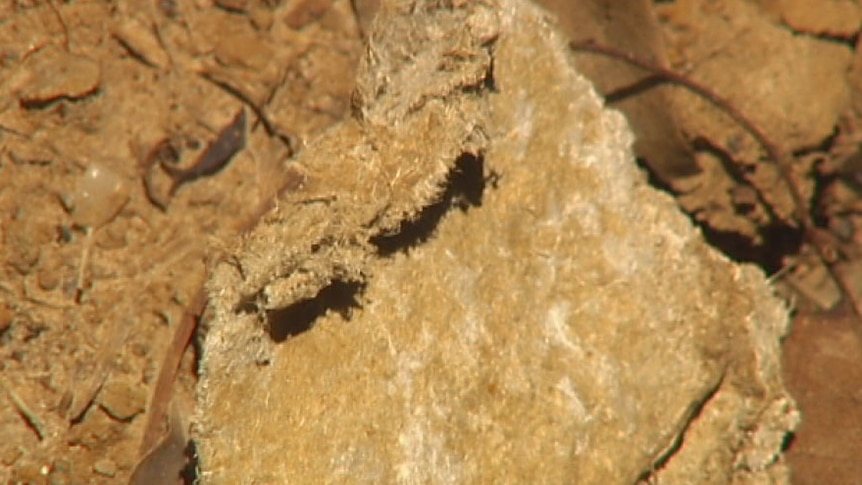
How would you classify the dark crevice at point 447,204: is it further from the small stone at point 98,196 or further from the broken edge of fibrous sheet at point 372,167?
the small stone at point 98,196

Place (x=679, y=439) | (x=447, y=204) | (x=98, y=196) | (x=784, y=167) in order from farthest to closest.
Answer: (x=784, y=167) → (x=98, y=196) → (x=679, y=439) → (x=447, y=204)

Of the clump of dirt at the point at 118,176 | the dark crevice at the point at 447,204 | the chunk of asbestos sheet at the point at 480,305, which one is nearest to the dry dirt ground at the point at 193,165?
the clump of dirt at the point at 118,176

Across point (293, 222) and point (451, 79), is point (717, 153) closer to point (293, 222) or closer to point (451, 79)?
point (451, 79)

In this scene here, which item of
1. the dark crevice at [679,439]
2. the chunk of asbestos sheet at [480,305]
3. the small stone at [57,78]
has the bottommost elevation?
the dark crevice at [679,439]

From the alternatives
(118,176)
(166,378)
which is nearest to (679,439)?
(166,378)

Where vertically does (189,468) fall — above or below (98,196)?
below

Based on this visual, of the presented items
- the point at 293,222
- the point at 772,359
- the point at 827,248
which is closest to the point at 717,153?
the point at 827,248

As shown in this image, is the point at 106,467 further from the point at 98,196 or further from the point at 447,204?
the point at 447,204
